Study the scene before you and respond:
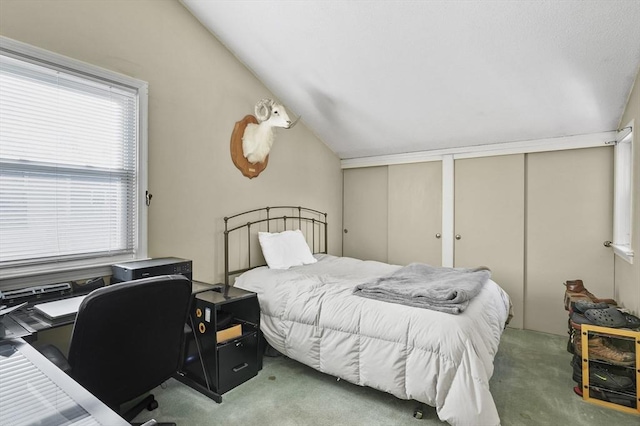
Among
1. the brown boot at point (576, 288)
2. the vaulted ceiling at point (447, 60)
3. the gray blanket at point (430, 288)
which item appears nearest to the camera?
the gray blanket at point (430, 288)

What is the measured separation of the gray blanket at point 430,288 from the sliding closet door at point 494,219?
35.5 inches

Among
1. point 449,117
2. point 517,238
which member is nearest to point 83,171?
point 449,117

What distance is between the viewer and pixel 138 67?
2.51 meters

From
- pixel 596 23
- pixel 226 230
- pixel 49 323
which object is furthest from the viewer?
pixel 226 230

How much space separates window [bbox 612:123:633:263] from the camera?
2.89 m

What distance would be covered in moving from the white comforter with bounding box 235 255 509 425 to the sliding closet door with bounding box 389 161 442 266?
4.62 ft

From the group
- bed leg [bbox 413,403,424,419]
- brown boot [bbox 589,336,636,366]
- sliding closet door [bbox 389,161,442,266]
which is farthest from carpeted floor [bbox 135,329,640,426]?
sliding closet door [bbox 389,161,442,266]

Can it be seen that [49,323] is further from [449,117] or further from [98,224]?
[449,117]

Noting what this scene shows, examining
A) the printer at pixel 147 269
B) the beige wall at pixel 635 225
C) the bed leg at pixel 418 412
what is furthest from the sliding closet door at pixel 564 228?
the printer at pixel 147 269

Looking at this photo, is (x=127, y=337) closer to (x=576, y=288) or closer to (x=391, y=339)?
(x=391, y=339)

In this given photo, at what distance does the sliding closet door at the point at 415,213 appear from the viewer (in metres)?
4.12

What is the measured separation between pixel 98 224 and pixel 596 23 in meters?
3.52

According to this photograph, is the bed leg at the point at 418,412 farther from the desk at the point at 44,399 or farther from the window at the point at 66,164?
the window at the point at 66,164

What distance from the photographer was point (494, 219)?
3.74 metres
